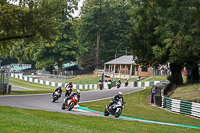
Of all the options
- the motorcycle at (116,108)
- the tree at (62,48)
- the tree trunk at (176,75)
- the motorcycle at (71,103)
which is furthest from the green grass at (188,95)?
the tree at (62,48)

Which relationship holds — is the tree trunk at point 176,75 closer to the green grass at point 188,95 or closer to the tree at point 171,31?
the tree at point 171,31

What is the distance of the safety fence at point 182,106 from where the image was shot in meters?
21.2

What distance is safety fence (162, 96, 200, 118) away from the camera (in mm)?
21219

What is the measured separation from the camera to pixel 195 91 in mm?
25641

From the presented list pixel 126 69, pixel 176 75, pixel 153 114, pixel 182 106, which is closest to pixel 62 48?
pixel 126 69

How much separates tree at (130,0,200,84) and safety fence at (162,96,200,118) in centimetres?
357

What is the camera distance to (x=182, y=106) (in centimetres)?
2261

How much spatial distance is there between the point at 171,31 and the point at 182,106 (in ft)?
19.4

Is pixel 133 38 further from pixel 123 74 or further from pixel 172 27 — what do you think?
pixel 123 74

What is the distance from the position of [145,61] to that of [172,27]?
14385 millimetres

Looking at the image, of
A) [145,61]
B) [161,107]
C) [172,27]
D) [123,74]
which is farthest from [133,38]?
[123,74]

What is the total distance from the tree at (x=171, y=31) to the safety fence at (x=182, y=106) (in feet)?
11.7

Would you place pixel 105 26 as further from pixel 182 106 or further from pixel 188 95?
pixel 182 106

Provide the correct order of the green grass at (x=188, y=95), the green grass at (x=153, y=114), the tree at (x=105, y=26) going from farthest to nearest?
1. the tree at (x=105, y=26)
2. the green grass at (x=188, y=95)
3. the green grass at (x=153, y=114)
